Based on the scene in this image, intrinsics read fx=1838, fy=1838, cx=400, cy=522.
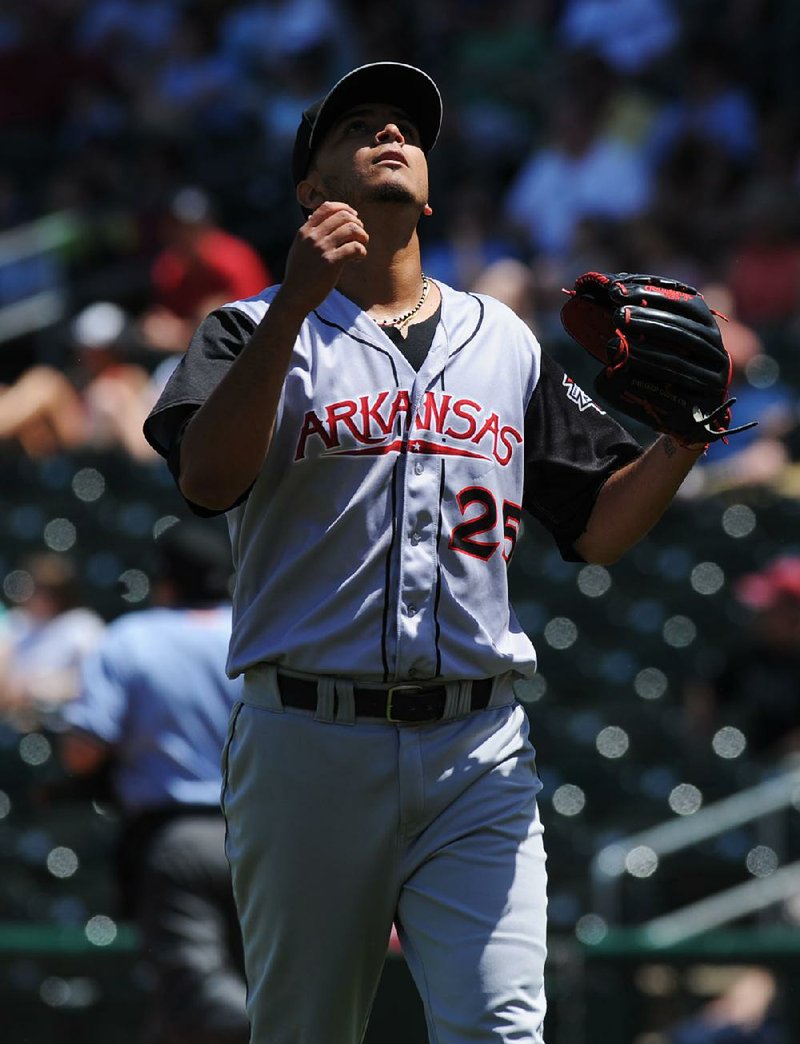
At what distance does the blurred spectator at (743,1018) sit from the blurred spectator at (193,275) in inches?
183

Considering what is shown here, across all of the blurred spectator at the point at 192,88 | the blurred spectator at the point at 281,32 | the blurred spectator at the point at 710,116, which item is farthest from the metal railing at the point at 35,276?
the blurred spectator at the point at 710,116

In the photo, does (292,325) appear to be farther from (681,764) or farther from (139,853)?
(681,764)

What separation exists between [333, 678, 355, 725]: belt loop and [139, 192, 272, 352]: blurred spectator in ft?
20.4

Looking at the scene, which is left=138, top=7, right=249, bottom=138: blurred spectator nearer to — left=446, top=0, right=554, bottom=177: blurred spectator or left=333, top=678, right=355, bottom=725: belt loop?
left=446, top=0, right=554, bottom=177: blurred spectator

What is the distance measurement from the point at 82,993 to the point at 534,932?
335cm

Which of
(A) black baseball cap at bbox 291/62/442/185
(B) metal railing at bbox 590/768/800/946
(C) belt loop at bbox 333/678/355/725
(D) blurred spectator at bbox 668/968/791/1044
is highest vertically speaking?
(A) black baseball cap at bbox 291/62/442/185

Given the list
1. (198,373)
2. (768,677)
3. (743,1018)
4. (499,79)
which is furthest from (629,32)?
(198,373)

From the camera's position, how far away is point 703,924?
596cm

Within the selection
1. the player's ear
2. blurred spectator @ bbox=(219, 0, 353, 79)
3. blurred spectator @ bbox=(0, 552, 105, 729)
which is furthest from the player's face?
blurred spectator @ bbox=(219, 0, 353, 79)

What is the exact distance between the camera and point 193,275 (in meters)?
9.11

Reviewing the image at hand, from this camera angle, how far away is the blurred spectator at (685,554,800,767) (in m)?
6.55

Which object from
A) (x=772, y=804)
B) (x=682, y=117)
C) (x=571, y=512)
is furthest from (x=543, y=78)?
(x=571, y=512)

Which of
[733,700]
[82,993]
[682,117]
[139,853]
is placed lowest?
[82,993]

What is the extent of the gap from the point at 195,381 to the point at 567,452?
645mm
